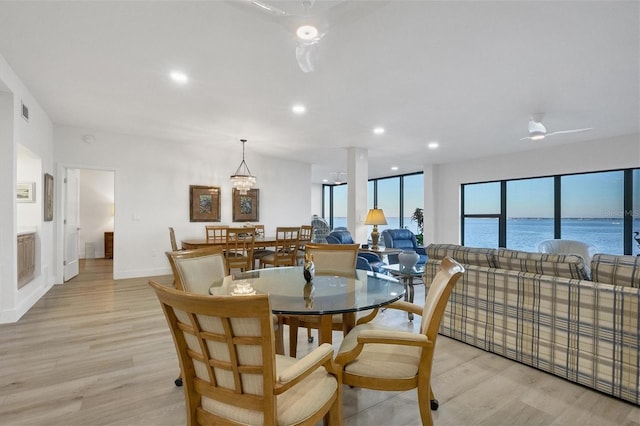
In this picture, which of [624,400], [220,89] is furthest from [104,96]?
[624,400]

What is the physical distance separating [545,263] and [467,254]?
1.99 feet

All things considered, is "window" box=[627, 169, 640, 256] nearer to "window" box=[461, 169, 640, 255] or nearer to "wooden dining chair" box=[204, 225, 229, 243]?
"window" box=[461, 169, 640, 255]

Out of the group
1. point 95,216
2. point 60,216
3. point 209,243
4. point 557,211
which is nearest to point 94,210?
point 95,216

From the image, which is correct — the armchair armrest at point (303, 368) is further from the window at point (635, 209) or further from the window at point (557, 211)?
the window at point (635, 209)

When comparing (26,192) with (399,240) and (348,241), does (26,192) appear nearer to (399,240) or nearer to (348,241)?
(348,241)

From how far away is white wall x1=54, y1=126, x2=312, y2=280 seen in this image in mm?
5320

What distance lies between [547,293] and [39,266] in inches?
229

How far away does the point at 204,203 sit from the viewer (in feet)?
20.6

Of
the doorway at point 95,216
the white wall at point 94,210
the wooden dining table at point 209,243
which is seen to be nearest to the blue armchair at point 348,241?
the wooden dining table at point 209,243

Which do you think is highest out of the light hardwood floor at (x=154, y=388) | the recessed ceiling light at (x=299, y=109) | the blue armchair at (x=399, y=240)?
the recessed ceiling light at (x=299, y=109)

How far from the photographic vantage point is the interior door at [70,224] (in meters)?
5.32

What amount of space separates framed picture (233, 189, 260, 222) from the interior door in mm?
2782

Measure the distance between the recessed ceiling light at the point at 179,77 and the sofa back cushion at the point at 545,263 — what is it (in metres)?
3.35

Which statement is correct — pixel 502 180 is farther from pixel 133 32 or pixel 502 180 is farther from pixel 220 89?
pixel 133 32
